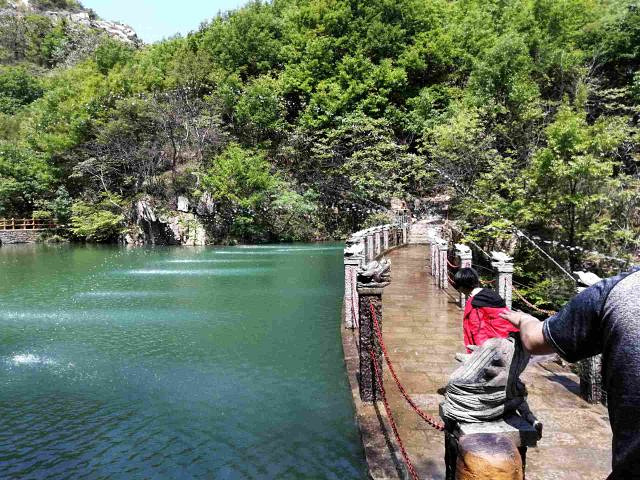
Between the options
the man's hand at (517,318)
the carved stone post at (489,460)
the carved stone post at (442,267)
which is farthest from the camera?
the carved stone post at (442,267)

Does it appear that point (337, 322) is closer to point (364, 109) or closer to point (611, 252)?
point (611, 252)

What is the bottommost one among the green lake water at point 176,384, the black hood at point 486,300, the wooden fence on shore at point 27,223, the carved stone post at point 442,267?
the green lake water at point 176,384

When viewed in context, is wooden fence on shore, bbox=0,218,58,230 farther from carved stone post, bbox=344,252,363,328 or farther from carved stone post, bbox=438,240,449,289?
carved stone post, bbox=344,252,363,328

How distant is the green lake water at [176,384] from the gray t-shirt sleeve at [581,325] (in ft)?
13.9

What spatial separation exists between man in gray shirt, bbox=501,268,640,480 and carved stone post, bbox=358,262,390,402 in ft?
13.7

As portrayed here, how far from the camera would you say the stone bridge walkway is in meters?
4.47

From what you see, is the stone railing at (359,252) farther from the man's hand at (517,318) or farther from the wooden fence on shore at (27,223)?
the wooden fence on shore at (27,223)

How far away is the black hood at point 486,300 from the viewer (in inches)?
192

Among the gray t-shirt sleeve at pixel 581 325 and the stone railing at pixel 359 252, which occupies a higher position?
the gray t-shirt sleeve at pixel 581 325

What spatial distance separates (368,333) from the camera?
600 centimetres

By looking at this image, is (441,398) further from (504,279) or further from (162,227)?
(162,227)

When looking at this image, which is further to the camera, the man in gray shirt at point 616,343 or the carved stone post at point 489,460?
the carved stone post at point 489,460

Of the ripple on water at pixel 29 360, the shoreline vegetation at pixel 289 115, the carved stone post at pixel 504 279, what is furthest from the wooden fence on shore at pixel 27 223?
the carved stone post at pixel 504 279

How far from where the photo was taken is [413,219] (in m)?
31.6
